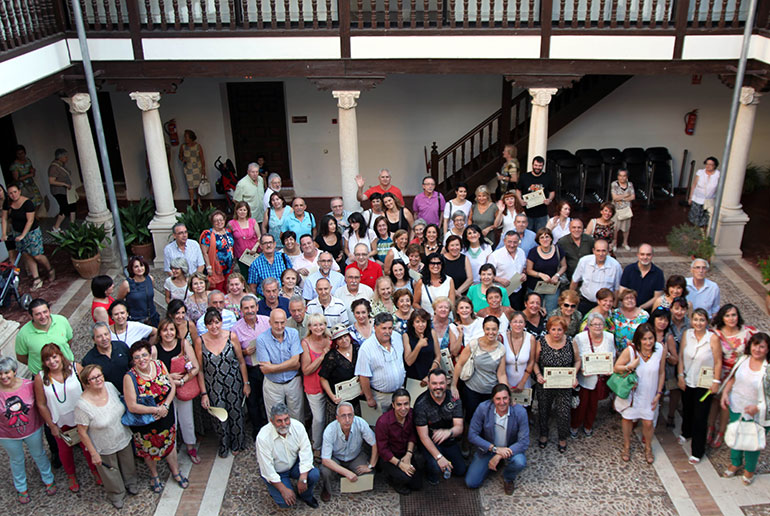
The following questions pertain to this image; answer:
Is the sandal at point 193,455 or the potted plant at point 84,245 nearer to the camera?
the sandal at point 193,455

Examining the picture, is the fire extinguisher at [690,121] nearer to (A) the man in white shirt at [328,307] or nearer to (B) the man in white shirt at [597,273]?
(B) the man in white shirt at [597,273]

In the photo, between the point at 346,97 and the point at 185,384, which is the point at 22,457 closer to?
the point at 185,384

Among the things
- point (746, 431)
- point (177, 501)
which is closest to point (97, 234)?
point (177, 501)

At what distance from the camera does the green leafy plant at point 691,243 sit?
36.9ft

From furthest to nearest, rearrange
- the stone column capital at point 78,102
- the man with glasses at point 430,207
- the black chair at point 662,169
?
the black chair at point 662,169 < the stone column capital at point 78,102 < the man with glasses at point 430,207

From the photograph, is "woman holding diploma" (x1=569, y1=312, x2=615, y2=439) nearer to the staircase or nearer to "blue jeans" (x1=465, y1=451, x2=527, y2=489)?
"blue jeans" (x1=465, y1=451, x2=527, y2=489)

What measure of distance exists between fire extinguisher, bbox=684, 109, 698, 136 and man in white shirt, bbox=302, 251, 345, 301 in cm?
903

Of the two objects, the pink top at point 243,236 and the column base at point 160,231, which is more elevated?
the pink top at point 243,236

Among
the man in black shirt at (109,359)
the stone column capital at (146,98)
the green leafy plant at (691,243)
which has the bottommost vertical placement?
the green leafy plant at (691,243)

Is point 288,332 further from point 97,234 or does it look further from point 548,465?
point 97,234

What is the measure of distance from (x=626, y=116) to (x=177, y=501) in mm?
11114

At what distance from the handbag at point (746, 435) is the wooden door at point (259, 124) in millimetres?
10064

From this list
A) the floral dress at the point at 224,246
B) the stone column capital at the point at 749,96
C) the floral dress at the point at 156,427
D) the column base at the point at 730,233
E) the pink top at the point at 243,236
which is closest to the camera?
the floral dress at the point at 156,427

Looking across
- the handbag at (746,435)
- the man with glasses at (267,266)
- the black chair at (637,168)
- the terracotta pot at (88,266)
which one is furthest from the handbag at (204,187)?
the handbag at (746,435)
